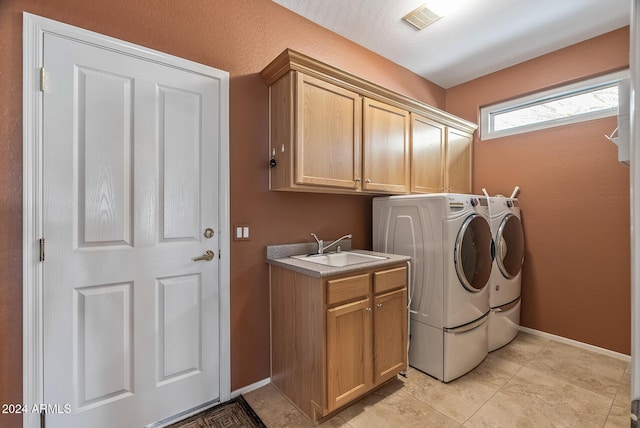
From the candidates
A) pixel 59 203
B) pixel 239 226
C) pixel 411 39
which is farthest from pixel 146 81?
pixel 411 39

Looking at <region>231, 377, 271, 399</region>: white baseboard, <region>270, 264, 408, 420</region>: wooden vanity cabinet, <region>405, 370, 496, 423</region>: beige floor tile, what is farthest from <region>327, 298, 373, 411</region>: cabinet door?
<region>231, 377, 271, 399</region>: white baseboard

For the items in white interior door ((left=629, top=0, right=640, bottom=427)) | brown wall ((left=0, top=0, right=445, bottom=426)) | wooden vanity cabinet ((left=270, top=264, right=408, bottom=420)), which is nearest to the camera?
white interior door ((left=629, top=0, right=640, bottom=427))

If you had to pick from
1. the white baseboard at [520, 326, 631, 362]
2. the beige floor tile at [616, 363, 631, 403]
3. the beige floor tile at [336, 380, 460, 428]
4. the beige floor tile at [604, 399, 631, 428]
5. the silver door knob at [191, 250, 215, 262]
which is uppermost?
the silver door knob at [191, 250, 215, 262]

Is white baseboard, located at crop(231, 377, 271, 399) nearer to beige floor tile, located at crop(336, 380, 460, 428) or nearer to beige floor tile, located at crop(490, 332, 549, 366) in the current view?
beige floor tile, located at crop(336, 380, 460, 428)

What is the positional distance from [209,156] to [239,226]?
489 millimetres

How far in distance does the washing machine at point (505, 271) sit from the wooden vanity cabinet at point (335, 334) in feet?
3.35

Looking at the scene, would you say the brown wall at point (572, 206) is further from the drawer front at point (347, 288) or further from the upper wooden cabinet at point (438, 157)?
the drawer front at point (347, 288)

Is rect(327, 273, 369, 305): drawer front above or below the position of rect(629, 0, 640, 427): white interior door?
below

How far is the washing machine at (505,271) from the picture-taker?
2.59 metres

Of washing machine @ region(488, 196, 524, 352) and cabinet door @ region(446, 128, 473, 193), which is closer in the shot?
washing machine @ region(488, 196, 524, 352)

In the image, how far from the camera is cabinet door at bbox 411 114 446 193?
8.70 ft

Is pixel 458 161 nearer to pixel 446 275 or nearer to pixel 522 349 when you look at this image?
pixel 446 275


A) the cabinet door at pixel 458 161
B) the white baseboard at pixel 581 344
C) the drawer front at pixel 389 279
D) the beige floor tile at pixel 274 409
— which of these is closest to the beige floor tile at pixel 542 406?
the white baseboard at pixel 581 344

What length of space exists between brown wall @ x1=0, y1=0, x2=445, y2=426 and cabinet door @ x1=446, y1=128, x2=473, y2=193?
1050 mm
